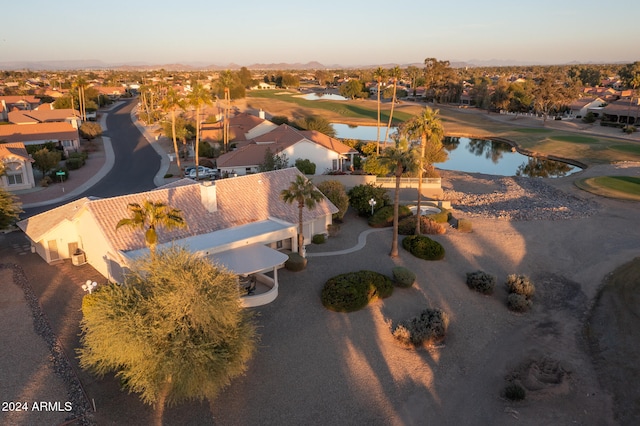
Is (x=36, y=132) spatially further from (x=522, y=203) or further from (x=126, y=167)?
(x=522, y=203)

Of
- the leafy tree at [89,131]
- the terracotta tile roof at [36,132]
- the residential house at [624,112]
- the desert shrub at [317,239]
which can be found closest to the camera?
the desert shrub at [317,239]

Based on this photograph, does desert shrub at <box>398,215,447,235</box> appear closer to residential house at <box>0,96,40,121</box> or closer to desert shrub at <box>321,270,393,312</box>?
desert shrub at <box>321,270,393,312</box>

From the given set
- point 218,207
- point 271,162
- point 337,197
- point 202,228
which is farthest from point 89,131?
point 202,228

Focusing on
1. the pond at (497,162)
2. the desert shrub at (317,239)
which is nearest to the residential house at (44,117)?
the desert shrub at (317,239)

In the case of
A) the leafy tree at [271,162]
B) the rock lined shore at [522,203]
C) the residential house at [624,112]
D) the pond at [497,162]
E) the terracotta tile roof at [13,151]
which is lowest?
the pond at [497,162]

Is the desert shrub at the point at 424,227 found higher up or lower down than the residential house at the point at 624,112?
lower down

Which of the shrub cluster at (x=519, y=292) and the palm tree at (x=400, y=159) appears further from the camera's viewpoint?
the palm tree at (x=400, y=159)

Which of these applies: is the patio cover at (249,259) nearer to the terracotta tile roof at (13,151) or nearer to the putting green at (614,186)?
the terracotta tile roof at (13,151)

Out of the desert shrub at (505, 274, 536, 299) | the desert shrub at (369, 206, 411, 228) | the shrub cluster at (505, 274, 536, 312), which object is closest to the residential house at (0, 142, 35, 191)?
the desert shrub at (369, 206, 411, 228)
